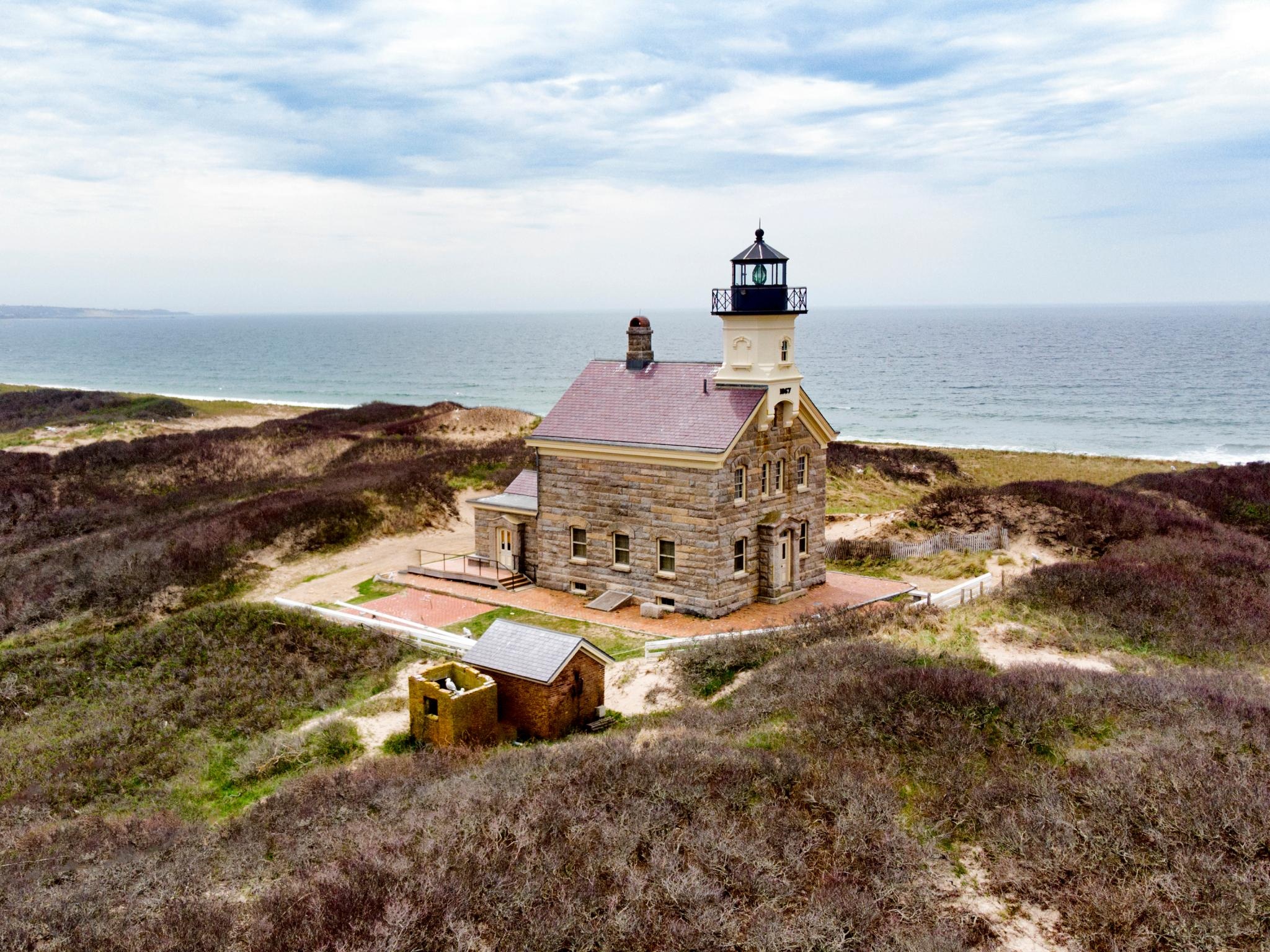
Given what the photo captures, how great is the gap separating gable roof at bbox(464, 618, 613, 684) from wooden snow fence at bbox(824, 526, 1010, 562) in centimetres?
1346

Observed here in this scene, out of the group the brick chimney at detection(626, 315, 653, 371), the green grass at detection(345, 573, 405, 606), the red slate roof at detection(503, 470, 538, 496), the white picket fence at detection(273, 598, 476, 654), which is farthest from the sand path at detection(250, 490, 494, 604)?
the brick chimney at detection(626, 315, 653, 371)

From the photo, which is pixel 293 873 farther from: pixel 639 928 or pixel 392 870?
pixel 639 928

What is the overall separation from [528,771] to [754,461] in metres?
11.9

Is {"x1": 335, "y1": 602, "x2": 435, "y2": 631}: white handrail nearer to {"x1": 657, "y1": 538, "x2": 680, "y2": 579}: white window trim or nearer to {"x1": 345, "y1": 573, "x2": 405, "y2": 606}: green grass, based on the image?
{"x1": 345, "y1": 573, "x2": 405, "y2": 606}: green grass

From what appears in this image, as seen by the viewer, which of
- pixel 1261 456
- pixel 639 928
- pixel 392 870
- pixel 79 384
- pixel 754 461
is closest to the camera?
pixel 639 928

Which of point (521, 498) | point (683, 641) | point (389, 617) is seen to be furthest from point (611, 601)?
point (389, 617)

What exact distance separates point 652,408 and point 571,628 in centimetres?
595

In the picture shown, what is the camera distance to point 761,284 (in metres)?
22.8

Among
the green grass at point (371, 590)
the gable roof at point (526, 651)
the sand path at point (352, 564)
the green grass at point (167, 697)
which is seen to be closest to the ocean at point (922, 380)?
the sand path at point (352, 564)

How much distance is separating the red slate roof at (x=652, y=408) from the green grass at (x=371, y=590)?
19.4 feet

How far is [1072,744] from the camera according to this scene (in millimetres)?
12773

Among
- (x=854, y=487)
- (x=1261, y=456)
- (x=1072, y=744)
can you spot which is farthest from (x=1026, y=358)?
(x=1072, y=744)

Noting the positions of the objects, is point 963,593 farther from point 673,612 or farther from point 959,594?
point 673,612

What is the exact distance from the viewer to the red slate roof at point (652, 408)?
73.2 feet
